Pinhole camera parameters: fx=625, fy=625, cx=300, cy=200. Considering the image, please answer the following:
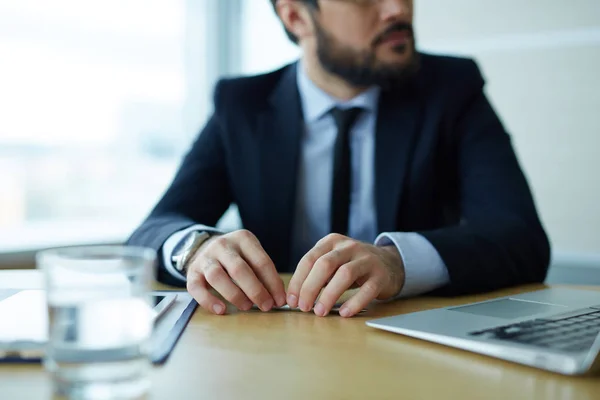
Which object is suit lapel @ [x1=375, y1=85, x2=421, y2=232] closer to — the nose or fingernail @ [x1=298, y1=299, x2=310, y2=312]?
the nose

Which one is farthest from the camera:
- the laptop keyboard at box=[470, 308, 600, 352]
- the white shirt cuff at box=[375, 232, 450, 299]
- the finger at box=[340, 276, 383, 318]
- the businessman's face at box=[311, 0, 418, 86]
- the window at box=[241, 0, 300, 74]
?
the window at box=[241, 0, 300, 74]

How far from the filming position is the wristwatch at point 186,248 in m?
1.02

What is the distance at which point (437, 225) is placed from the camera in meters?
1.60

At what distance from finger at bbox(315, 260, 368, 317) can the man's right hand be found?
0.06 m

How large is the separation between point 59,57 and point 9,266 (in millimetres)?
737

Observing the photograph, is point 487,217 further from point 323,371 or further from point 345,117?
point 323,371

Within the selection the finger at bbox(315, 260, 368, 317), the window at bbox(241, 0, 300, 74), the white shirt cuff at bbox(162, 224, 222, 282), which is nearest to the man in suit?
the white shirt cuff at bbox(162, 224, 222, 282)

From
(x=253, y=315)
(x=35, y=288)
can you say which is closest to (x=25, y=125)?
(x=35, y=288)

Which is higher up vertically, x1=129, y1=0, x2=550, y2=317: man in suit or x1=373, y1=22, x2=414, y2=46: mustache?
x1=373, y1=22, x2=414, y2=46: mustache

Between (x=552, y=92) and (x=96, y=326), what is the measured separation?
6.44 ft

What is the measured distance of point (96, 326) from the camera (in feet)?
1.58

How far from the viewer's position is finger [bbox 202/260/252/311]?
81cm

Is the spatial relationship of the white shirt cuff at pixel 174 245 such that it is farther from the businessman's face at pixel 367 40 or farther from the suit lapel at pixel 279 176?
the businessman's face at pixel 367 40

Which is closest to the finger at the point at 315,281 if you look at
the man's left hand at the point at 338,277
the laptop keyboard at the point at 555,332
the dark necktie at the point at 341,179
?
the man's left hand at the point at 338,277
